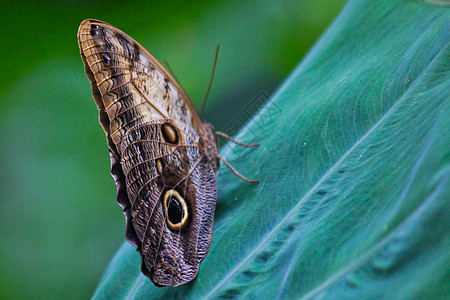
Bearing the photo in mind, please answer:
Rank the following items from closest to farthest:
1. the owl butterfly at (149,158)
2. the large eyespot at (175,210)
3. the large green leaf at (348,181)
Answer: the large green leaf at (348,181), the owl butterfly at (149,158), the large eyespot at (175,210)

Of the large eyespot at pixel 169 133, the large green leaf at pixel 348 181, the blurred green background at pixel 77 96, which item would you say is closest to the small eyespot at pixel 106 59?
the large eyespot at pixel 169 133

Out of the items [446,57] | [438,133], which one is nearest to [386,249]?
[438,133]

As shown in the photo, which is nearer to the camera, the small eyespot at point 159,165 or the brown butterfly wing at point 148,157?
the brown butterfly wing at point 148,157

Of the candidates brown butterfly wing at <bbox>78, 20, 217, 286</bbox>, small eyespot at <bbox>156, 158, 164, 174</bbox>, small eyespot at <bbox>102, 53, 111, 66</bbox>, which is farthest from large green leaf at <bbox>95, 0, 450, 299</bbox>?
small eyespot at <bbox>102, 53, 111, 66</bbox>

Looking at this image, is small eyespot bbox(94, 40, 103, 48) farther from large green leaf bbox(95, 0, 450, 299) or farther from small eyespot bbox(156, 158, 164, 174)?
large green leaf bbox(95, 0, 450, 299)

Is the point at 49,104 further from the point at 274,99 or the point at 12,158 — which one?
the point at 274,99

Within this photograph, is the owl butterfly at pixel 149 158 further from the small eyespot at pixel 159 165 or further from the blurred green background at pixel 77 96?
the blurred green background at pixel 77 96

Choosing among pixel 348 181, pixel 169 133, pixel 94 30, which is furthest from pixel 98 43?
pixel 348 181

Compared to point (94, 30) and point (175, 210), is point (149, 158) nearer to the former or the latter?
point (175, 210)
